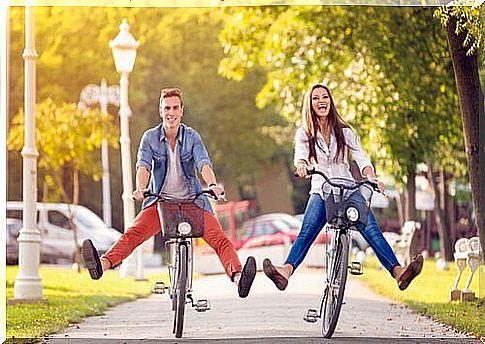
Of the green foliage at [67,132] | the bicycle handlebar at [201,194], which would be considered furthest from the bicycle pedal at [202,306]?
the green foliage at [67,132]

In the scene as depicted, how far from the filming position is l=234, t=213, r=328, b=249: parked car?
12.6 m

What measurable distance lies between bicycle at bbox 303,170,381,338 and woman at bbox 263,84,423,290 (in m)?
0.11

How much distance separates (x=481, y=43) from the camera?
877 cm

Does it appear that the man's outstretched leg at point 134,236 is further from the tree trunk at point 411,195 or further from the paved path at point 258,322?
the tree trunk at point 411,195

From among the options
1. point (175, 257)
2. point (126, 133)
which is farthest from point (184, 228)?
point (126, 133)

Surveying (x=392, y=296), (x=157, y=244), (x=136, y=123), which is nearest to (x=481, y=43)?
(x=392, y=296)

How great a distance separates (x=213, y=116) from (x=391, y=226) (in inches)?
131

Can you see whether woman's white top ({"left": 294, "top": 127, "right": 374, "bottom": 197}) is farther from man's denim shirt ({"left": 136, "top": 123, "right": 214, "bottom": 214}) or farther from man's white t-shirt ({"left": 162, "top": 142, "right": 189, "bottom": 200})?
man's white t-shirt ({"left": 162, "top": 142, "right": 189, "bottom": 200})

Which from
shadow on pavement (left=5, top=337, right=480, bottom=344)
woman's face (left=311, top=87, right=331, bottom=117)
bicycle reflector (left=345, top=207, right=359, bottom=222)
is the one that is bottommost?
shadow on pavement (left=5, top=337, right=480, bottom=344)

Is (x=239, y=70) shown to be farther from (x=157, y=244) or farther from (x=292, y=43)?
(x=157, y=244)

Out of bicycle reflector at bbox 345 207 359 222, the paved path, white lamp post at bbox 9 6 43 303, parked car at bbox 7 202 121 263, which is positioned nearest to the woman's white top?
bicycle reflector at bbox 345 207 359 222

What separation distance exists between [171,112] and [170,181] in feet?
1.73

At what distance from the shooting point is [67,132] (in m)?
13.5

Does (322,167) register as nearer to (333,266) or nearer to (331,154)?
(331,154)
